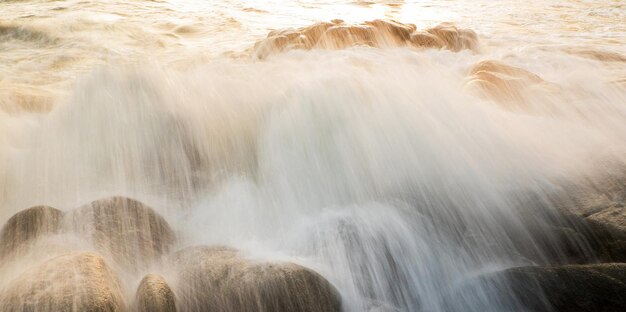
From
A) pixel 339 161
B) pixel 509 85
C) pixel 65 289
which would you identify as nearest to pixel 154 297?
pixel 65 289

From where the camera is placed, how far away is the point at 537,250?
9.57 ft

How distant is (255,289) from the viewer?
7.98ft

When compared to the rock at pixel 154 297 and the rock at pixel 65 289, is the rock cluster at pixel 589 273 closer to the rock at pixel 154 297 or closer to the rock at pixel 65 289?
the rock at pixel 154 297

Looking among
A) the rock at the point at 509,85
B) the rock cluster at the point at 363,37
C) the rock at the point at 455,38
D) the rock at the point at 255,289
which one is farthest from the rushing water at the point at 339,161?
the rock at the point at 455,38

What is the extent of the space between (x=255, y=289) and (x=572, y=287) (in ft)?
5.78

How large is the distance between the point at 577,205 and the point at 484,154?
89 cm

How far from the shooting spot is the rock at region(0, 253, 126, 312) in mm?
2033

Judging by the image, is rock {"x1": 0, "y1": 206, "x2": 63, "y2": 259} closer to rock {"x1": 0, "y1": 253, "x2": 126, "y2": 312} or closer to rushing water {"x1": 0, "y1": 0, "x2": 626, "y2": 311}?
rushing water {"x1": 0, "y1": 0, "x2": 626, "y2": 311}

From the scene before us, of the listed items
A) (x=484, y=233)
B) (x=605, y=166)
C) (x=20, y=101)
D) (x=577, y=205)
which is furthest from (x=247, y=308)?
(x=20, y=101)

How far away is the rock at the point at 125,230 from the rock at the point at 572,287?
2.27 m

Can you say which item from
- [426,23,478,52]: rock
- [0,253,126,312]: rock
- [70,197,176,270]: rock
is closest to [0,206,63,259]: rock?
[70,197,176,270]: rock

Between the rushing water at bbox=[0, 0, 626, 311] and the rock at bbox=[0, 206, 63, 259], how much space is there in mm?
171

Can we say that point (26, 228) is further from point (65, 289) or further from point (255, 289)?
point (255, 289)

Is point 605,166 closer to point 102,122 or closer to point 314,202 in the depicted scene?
point 314,202
